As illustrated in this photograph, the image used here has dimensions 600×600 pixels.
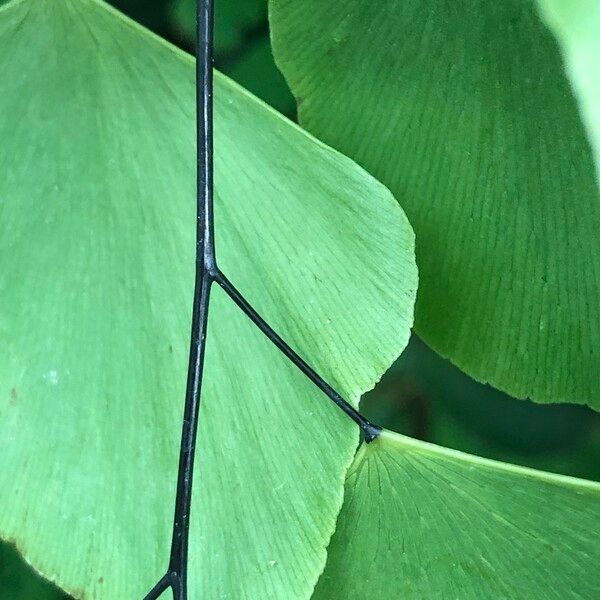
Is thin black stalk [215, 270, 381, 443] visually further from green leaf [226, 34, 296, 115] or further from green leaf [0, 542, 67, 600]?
green leaf [0, 542, 67, 600]

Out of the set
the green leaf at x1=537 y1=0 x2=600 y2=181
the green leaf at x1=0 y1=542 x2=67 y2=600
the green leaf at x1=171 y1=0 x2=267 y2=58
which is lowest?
the green leaf at x1=0 y1=542 x2=67 y2=600

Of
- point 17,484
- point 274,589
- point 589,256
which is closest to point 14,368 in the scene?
point 17,484

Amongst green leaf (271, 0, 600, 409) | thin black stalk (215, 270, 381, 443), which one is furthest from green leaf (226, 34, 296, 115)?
thin black stalk (215, 270, 381, 443)

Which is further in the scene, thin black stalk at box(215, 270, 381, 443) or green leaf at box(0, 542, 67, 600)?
Answer: green leaf at box(0, 542, 67, 600)

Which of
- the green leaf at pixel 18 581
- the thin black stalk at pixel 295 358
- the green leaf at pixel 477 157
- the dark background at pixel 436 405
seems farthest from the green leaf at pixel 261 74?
the green leaf at pixel 18 581

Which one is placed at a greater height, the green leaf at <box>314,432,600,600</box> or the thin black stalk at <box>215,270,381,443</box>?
the thin black stalk at <box>215,270,381,443</box>

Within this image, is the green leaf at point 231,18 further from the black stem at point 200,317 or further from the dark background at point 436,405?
the black stem at point 200,317

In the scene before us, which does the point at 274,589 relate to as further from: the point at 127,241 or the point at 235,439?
the point at 127,241
